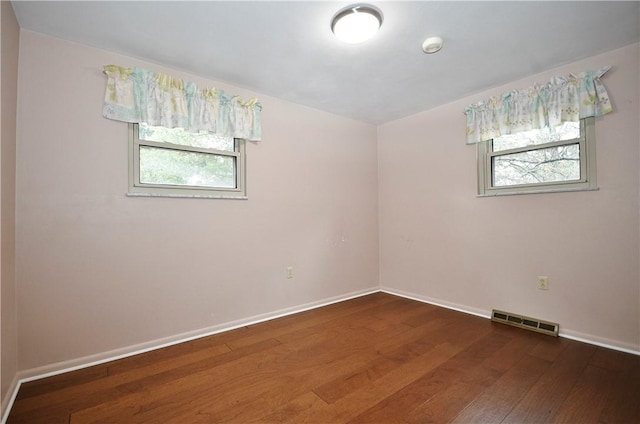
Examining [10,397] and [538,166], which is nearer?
[10,397]

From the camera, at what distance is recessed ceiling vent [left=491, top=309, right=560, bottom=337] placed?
2.56m

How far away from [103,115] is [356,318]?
9.72 ft

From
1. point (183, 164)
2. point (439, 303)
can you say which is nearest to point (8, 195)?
point (183, 164)

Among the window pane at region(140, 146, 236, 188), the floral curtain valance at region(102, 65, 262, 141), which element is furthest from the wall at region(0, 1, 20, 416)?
the window pane at region(140, 146, 236, 188)

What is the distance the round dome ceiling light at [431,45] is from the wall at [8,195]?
8.83ft

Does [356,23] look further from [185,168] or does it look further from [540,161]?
[540,161]

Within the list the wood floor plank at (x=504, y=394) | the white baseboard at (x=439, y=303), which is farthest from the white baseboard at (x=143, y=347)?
the wood floor plank at (x=504, y=394)

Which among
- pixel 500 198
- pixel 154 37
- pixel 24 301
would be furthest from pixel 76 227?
pixel 500 198

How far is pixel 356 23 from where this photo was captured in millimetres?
1877

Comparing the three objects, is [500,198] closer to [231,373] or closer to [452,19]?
[452,19]

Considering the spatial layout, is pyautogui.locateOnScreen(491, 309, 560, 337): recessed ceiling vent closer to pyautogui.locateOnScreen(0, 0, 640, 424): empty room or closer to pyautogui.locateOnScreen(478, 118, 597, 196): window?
pyautogui.locateOnScreen(0, 0, 640, 424): empty room

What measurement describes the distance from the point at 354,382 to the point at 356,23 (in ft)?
7.88

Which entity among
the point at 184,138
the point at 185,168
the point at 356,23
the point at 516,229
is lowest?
the point at 516,229

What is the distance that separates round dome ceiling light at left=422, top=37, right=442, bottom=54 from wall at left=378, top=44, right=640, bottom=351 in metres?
1.20
